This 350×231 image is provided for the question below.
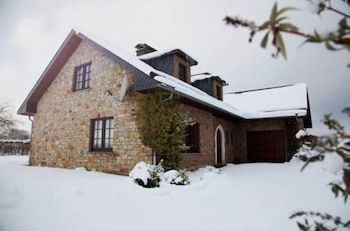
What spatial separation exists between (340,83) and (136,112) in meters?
6.24

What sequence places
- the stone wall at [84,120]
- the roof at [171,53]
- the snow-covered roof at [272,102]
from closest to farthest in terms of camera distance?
1. the stone wall at [84,120]
2. the roof at [171,53]
3. the snow-covered roof at [272,102]

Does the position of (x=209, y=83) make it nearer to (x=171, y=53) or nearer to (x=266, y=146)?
(x=171, y=53)

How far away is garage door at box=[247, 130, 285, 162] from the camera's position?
11.8 meters

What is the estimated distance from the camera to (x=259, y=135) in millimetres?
12414

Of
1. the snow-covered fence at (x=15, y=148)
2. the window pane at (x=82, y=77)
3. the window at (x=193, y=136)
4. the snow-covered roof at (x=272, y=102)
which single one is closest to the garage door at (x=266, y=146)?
the snow-covered roof at (x=272, y=102)

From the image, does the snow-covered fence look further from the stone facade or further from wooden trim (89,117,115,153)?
wooden trim (89,117,115,153)

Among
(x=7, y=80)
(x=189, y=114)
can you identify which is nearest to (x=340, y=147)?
(x=7, y=80)

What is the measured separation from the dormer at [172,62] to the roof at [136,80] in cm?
38

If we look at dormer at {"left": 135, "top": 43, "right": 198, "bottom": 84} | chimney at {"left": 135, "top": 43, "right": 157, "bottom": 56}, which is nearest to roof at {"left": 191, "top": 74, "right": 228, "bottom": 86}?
dormer at {"left": 135, "top": 43, "right": 198, "bottom": 84}

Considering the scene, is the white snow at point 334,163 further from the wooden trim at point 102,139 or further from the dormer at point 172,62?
the dormer at point 172,62

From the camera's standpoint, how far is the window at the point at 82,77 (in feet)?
29.6

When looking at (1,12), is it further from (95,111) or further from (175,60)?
(175,60)

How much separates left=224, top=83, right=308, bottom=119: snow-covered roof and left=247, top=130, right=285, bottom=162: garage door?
1.14 metres

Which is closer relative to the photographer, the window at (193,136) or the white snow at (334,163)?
the white snow at (334,163)
